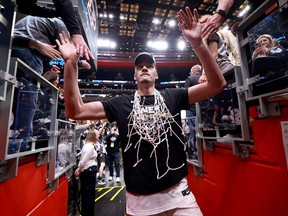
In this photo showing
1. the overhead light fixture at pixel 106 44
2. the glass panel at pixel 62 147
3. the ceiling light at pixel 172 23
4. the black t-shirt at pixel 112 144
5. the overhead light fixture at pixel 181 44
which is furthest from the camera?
the overhead light fixture at pixel 181 44

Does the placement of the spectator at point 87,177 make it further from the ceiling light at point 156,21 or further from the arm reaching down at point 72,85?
the ceiling light at point 156,21

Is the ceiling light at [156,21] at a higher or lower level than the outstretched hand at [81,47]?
higher

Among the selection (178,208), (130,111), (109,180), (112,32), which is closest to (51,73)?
(130,111)

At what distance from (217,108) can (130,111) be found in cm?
104

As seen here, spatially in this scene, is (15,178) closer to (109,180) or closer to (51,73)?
(51,73)

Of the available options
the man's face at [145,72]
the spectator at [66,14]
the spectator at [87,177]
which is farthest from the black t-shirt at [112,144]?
the man's face at [145,72]

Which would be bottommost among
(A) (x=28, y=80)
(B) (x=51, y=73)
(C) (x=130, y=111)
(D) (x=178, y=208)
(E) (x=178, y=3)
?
(D) (x=178, y=208)

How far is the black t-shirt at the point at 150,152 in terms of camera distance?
1267mm

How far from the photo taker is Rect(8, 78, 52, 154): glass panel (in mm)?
1442

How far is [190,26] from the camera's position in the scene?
1.28m

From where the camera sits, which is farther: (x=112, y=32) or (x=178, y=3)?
(x=112, y=32)

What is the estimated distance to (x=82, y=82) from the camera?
539 inches

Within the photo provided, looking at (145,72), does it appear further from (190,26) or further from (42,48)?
(42,48)

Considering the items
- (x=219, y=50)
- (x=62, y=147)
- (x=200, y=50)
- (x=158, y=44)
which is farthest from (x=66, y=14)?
(x=158, y=44)
